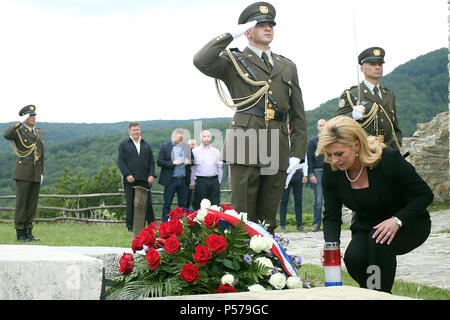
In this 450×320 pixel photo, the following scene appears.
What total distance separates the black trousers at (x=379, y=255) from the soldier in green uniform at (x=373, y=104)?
2198 mm

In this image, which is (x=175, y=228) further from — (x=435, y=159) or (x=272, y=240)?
(x=435, y=159)

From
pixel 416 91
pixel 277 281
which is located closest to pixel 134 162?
pixel 277 281

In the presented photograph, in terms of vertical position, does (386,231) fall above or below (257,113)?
below

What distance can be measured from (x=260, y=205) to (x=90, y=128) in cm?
4835

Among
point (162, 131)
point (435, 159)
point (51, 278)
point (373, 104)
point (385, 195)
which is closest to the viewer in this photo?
point (51, 278)

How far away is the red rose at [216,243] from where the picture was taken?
320 cm

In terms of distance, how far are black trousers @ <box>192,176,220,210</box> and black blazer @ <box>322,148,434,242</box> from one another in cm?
656

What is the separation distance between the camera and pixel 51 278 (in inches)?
105

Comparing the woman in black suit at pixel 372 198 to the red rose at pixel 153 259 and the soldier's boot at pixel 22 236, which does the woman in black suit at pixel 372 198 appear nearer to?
the red rose at pixel 153 259

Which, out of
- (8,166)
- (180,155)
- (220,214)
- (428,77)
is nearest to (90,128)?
(8,166)

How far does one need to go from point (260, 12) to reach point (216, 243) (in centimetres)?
220

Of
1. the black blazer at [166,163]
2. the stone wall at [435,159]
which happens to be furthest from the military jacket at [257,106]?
the stone wall at [435,159]

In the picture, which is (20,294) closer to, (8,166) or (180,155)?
(180,155)

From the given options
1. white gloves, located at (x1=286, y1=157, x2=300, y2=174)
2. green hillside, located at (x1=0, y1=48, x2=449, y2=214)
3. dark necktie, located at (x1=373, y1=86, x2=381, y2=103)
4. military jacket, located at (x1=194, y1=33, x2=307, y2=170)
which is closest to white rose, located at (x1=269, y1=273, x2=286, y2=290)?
military jacket, located at (x1=194, y1=33, x2=307, y2=170)
